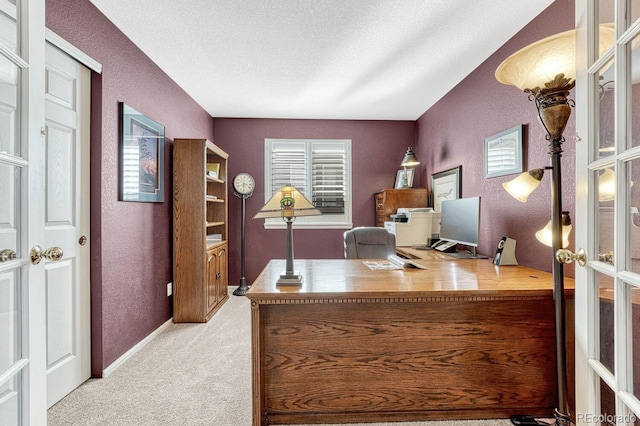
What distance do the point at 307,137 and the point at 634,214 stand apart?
4082 millimetres

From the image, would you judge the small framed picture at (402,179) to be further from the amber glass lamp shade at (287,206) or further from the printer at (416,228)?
the amber glass lamp shade at (287,206)

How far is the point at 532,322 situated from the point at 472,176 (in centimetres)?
174

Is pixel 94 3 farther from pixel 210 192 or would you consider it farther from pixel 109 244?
pixel 210 192

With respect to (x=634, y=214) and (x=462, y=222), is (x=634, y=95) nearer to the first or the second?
(x=634, y=214)

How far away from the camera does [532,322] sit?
5.66ft

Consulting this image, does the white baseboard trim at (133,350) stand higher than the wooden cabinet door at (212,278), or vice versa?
the wooden cabinet door at (212,278)

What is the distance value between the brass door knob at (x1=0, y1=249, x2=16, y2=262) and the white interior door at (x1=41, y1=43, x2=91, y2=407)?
38.1 inches

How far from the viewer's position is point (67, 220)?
207 centimetres

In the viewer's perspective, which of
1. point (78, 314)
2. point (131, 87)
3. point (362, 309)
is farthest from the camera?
point (131, 87)

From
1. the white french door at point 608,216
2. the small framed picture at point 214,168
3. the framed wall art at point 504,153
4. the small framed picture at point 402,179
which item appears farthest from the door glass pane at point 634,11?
the small framed picture at point 214,168

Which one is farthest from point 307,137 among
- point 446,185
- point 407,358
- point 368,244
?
point 407,358

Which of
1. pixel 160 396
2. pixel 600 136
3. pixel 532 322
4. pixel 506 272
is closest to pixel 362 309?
pixel 532 322

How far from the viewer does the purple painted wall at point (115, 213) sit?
2191mm

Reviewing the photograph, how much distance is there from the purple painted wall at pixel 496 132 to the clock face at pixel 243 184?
2468 mm
